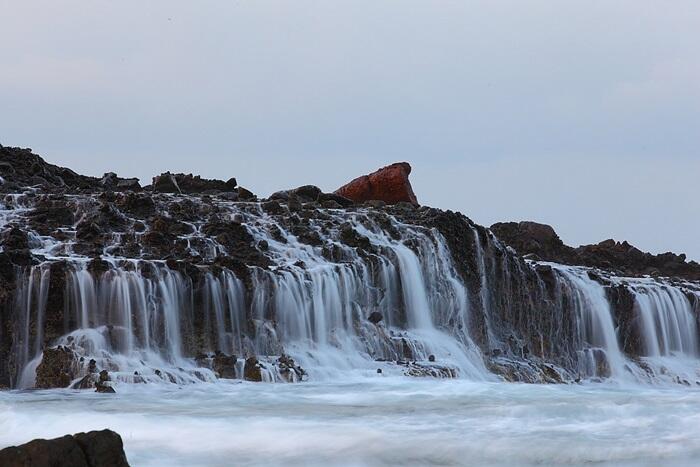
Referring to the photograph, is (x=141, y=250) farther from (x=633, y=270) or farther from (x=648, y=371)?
(x=633, y=270)

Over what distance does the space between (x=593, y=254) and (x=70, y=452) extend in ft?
117

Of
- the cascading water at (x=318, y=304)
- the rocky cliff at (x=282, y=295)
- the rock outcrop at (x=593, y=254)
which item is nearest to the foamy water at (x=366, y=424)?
the rocky cliff at (x=282, y=295)

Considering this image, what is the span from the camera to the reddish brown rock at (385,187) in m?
41.8

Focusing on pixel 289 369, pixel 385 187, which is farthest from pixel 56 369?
pixel 385 187

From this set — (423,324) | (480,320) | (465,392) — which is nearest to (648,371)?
(480,320)

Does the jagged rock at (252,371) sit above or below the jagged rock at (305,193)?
below

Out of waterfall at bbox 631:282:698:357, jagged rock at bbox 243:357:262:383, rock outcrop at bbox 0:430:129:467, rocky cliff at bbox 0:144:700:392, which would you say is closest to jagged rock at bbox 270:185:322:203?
rocky cliff at bbox 0:144:700:392

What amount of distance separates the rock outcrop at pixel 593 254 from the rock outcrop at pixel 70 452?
102 ft

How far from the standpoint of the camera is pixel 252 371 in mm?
24844

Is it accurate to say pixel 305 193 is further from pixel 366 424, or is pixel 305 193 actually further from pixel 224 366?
pixel 366 424

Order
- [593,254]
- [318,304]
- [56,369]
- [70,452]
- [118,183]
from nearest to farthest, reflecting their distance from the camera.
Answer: [70,452] → [56,369] → [318,304] → [118,183] → [593,254]

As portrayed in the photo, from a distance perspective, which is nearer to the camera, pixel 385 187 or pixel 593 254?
pixel 385 187

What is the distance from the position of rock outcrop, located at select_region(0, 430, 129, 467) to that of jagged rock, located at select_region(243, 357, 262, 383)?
13.4 meters

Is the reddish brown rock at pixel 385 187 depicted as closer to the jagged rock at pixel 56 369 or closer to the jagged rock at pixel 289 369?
the jagged rock at pixel 289 369
